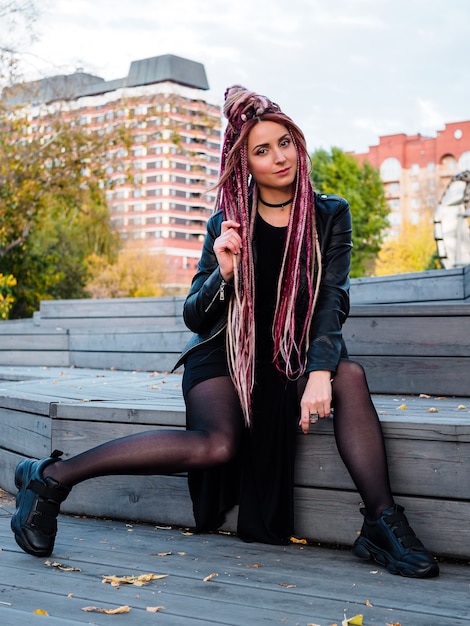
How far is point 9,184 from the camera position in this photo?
12.8 meters

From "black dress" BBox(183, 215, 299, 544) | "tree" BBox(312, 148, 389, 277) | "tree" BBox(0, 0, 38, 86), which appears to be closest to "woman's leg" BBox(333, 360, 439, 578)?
"black dress" BBox(183, 215, 299, 544)

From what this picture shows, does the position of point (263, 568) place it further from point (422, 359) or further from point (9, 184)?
point (9, 184)

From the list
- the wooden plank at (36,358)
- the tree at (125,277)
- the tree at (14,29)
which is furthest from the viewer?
the tree at (125,277)

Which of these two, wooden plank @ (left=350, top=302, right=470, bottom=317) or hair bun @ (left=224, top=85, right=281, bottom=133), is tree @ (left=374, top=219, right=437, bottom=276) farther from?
hair bun @ (left=224, top=85, right=281, bottom=133)

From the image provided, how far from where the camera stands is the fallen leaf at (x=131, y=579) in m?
2.29

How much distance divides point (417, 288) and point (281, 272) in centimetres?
447

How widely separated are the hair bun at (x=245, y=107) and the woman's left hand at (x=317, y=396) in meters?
0.90

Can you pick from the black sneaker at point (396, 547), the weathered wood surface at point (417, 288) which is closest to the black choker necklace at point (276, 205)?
the black sneaker at point (396, 547)

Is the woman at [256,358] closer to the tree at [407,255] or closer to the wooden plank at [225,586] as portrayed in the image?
the wooden plank at [225,586]

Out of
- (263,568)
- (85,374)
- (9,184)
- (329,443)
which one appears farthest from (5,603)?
(9,184)

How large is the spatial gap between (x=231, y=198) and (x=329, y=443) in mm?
917

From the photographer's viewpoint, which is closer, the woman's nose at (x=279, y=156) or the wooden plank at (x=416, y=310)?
the woman's nose at (x=279, y=156)

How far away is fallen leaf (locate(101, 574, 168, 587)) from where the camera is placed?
2.29 m

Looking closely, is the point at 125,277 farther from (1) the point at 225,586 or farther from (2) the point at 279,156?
(1) the point at 225,586
